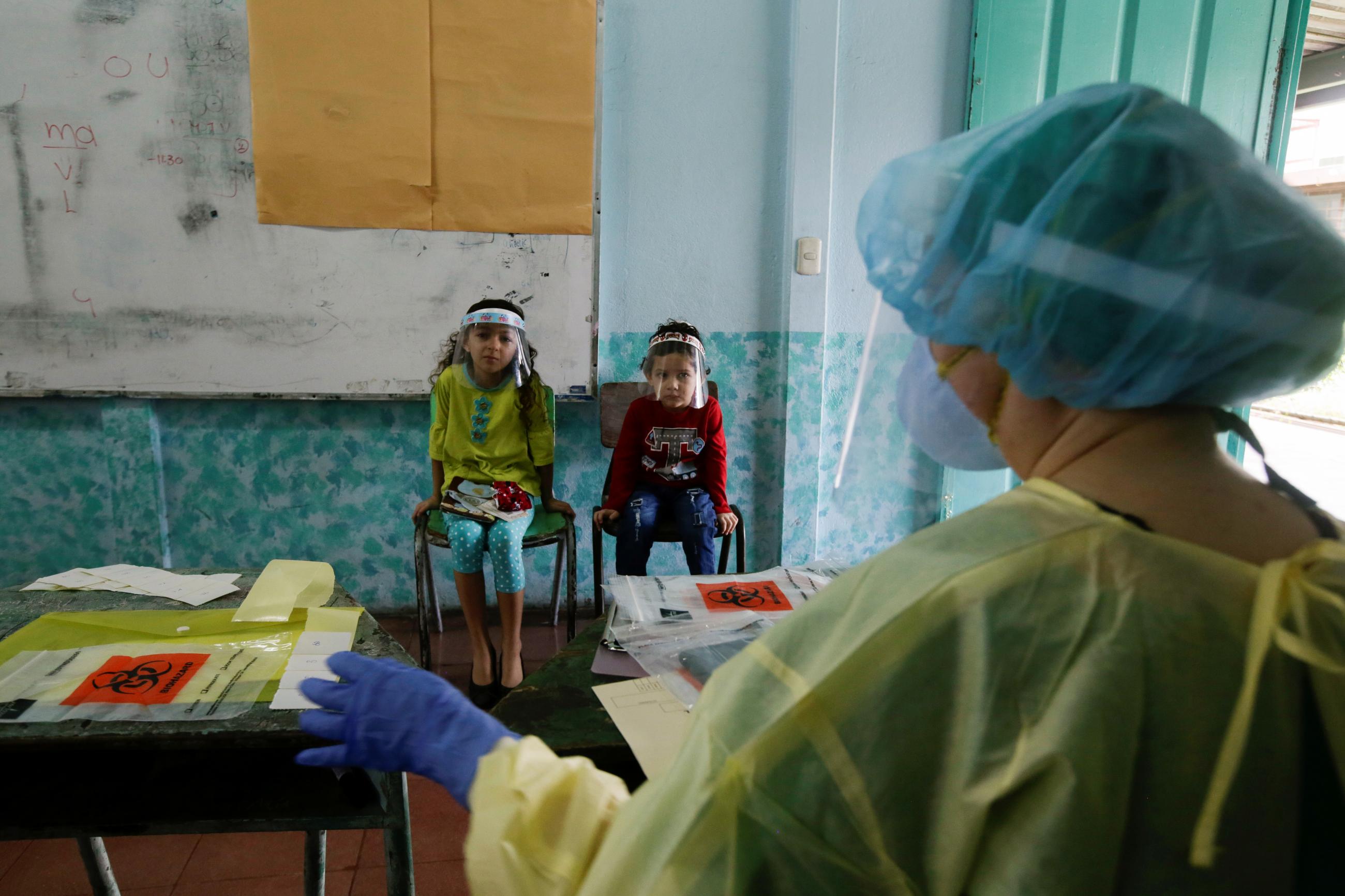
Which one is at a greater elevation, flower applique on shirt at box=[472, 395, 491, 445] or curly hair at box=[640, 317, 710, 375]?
curly hair at box=[640, 317, 710, 375]

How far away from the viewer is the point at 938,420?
710mm

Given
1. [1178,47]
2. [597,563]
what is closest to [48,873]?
[597,563]

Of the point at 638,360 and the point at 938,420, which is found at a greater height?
the point at 938,420

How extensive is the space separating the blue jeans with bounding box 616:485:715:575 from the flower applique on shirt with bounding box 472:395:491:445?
555 millimetres

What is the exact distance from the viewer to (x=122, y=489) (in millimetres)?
2830

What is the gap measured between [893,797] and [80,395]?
129 inches

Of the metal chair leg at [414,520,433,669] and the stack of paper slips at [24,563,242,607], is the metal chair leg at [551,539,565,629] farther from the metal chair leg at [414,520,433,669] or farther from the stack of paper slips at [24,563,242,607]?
the stack of paper slips at [24,563,242,607]

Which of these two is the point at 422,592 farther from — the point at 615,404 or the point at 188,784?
the point at 188,784

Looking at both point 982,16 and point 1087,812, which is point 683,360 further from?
point 1087,812

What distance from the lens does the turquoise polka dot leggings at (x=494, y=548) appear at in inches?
92.7

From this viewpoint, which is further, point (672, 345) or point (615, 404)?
point (615, 404)

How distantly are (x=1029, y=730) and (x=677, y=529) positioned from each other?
2091 mm

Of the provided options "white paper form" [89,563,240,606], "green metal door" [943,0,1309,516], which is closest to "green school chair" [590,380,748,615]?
"white paper form" [89,563,240,606]

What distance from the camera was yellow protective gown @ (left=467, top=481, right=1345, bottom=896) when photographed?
0.42 metres
